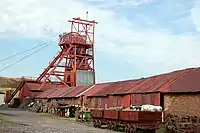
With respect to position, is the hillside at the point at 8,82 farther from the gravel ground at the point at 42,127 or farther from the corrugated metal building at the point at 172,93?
the corrugated metal building at the point at 172,93

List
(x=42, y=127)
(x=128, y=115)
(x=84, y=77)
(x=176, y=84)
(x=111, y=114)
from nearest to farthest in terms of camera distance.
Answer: (x=128, y=115), (x=42, y=127), (x=176, y=84), (x=111, y=114), (x=84, y=77)

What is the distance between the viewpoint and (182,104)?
27594 mm

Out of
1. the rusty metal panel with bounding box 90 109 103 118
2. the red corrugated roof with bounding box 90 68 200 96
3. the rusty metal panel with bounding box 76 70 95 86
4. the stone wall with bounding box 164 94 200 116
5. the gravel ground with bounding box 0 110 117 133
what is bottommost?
the gravel ground with bounding box 0 110 117 133

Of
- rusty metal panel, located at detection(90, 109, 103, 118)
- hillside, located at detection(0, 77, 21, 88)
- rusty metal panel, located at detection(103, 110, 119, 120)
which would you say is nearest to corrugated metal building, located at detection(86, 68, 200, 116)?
rusty metal panel, located at detection(90, 109, 103, 118)

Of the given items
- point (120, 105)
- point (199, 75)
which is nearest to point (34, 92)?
point (120, 105)

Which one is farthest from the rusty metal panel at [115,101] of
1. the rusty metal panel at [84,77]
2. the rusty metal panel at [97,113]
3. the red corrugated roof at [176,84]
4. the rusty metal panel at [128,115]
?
the rusty metal panel at [84,77]

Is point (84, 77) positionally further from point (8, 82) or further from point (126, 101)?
point (8, 82)

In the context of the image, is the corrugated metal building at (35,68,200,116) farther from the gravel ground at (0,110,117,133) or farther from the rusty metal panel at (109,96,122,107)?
the gravel ground at (0,110,117,133)

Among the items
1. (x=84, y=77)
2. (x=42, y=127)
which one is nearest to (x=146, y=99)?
(x=42, y=127)

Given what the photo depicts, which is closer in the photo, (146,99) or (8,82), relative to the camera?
(146,99)

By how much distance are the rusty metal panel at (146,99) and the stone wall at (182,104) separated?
91cm

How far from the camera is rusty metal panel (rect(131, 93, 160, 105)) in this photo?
2930 centimetres

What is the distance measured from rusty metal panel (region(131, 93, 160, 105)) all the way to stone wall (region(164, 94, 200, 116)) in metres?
0.91

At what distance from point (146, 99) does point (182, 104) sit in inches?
163
